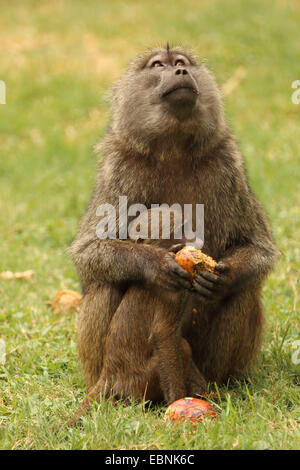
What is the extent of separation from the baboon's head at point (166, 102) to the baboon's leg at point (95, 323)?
0.73 metres

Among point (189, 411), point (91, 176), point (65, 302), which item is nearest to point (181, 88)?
point (189, 411)

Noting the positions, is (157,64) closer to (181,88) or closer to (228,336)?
(181,88)

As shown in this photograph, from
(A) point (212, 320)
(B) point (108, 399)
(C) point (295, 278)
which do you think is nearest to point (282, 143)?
(C) point (295, 278)

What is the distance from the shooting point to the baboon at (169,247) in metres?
3.23

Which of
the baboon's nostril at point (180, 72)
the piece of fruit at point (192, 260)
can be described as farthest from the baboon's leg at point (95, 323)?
the baboon's nostril at point (180, 72)

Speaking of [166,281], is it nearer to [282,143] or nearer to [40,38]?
[282,143]

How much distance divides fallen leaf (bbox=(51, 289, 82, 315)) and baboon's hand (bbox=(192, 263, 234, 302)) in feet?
5.14

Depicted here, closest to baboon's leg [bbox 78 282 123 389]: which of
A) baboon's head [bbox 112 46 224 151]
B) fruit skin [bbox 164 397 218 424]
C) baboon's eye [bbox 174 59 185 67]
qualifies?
fruit skin [bbox 164 397 218 424]

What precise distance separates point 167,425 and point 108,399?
0.40 metres

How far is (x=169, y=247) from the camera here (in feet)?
10.8

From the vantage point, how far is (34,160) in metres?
8.70

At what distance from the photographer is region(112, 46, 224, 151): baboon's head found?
3.28m

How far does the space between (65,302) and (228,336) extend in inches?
59.6

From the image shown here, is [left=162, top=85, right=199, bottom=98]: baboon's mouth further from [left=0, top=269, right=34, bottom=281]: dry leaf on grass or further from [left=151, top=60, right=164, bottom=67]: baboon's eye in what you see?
[left=0, top=269, right=34, bottom=281]: dry leaf on grass
